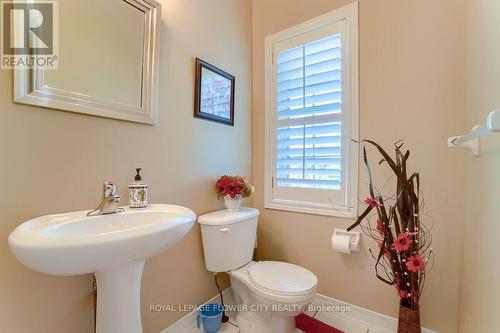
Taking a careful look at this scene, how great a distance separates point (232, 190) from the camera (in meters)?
1.52

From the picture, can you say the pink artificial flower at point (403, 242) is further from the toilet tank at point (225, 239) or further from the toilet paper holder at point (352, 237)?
the toilet tank at point (225, 239)

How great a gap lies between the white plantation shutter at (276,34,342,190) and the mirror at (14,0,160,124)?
3.20ft

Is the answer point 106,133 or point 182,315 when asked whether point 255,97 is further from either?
point 182,315

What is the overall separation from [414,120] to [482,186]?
55cm

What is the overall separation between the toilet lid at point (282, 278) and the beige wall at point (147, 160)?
1.33 ft

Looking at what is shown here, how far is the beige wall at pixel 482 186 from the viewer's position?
76cm

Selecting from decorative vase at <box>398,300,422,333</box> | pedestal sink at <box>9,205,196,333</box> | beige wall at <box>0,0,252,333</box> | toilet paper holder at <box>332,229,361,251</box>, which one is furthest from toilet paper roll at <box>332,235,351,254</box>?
pedestal sink at <box>9,205,196,333</box>

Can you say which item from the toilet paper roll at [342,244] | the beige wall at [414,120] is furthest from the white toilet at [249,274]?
the beige wall at [414,120]

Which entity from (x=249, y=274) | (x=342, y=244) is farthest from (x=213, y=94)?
(x=342, y=244)

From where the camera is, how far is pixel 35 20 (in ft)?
2.74

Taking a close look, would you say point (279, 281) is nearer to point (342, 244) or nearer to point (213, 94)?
point (342, 244)

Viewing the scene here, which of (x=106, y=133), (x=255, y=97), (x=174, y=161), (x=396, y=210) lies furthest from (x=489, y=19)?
(x=106, y=133)

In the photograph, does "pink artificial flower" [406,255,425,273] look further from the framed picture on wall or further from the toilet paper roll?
the framed picture on wall

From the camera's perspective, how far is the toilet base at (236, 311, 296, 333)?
51.9 inches
